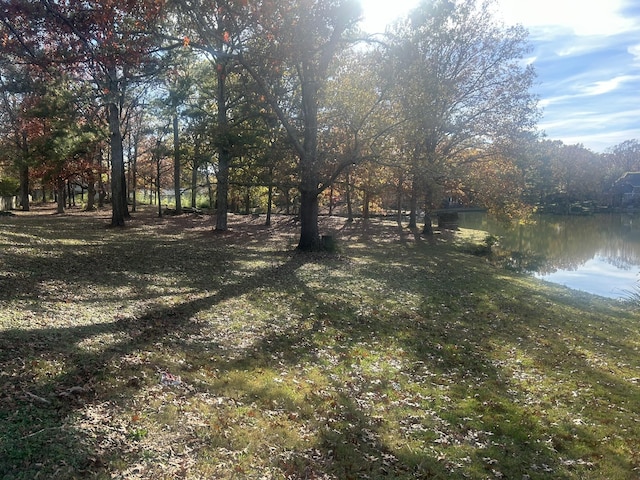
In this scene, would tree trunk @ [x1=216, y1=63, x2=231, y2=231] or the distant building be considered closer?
tree trunk @ [x1=216, y1=63, x2=231, y2=231]

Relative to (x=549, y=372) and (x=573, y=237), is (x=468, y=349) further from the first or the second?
(x=573, y=237)

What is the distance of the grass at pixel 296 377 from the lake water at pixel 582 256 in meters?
6.16

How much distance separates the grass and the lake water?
6.16 metres

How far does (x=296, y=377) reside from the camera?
22.8ft

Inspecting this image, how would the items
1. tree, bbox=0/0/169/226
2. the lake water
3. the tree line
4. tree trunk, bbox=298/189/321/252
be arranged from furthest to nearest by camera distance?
the lake water < tree trunk, bbox=298/189/321/252 < the tree line < tree, bbox=0/0/169/226

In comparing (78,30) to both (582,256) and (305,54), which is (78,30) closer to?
(305,54)

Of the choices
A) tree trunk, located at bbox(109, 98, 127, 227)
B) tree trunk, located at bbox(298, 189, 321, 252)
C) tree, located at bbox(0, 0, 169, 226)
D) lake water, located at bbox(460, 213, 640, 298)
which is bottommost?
lake water, located at bbox(460, 213, 640, 298)

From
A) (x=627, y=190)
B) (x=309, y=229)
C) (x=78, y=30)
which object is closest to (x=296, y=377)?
(x=78, y=30)

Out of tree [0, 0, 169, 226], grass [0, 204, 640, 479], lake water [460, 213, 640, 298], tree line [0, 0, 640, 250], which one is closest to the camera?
grass [0, 204, 640, 479]

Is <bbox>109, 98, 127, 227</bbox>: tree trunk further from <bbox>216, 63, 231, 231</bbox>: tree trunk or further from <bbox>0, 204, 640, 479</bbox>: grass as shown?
<bbox>0, 204, 640, 479</bbox>: grass

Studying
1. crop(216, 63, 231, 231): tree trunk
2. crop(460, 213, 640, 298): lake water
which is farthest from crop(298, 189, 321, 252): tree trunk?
crop(460, 213, 640, 298): lake water

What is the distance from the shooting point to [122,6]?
10.3 metres

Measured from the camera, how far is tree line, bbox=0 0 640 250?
12.0 m

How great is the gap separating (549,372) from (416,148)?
52.5 feet
